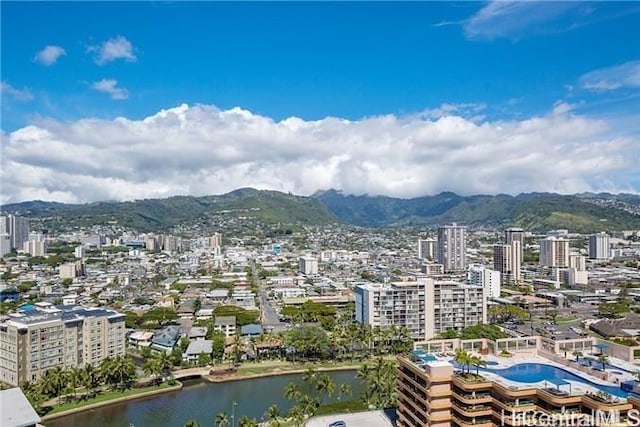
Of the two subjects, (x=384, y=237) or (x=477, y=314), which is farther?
(x=384, y=237)

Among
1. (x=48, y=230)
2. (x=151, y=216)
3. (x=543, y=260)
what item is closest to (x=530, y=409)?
(x=543, y=260)

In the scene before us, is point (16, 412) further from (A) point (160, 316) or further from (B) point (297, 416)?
(A) point (160, 316)

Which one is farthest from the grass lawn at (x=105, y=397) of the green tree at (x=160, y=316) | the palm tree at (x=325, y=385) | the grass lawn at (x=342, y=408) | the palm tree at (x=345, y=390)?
the green tree at (x=160, y=316)

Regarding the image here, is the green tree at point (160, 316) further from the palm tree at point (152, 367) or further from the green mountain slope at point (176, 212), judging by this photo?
the green mountain slope at point (176, 212)

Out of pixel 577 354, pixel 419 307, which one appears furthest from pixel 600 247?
pixel 577 354

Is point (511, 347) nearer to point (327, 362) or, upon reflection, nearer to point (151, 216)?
point (327, 362)

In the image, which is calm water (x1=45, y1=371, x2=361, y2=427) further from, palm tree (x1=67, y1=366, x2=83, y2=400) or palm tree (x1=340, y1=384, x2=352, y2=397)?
palm tree (x1=67, y1=366, x2=83, y2=400)
